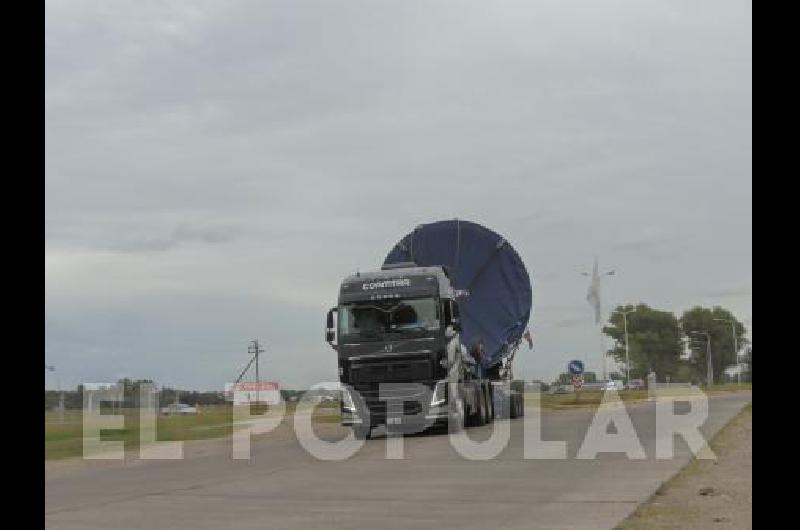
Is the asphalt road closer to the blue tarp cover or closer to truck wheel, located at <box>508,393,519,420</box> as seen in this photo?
the blue tarp cover

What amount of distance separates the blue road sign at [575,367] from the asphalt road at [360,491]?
2286 cm

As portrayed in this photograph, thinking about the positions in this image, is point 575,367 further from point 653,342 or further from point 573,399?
point 653,342

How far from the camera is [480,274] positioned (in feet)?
90.3

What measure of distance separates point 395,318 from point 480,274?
15.2 ft

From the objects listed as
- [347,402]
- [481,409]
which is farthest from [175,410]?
[347,402]

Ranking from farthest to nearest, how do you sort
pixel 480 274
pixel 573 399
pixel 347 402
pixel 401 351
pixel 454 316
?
pixel 573 399
pixel 480 274
pixel 454 316
pixel 347 402
pixel 401 351

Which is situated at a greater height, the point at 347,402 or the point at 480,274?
the point at 480,274

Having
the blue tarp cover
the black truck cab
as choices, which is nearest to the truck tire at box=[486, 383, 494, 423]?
the blue tarp cover

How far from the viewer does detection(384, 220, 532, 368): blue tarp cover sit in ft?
88.8

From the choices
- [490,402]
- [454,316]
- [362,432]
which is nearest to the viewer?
[454,316]

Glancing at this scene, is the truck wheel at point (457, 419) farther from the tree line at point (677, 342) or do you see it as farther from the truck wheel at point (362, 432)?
the tree line at point (677, 342)

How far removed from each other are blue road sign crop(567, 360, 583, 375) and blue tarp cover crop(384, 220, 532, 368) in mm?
15689
